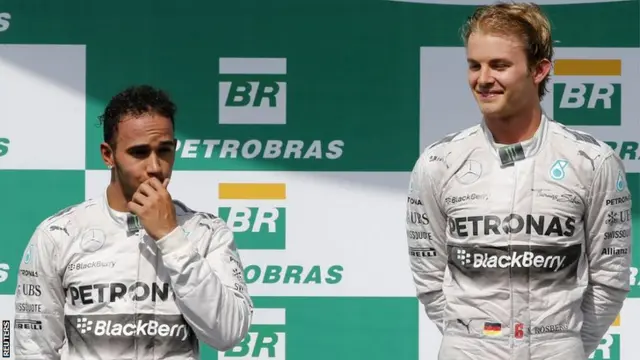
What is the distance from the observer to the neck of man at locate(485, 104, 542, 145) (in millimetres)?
2674

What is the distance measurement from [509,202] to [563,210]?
4.7 inches

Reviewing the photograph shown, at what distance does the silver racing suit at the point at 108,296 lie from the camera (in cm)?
253

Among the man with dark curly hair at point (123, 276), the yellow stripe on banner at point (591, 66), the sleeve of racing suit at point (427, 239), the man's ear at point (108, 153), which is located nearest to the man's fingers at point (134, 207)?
the man with dark curly hair at point (123, 276)

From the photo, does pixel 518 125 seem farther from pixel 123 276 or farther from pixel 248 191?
pixel 248 191

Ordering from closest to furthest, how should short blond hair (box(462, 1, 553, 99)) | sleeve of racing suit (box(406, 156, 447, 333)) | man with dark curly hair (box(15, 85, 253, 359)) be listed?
man with dark curly hair (box(15, 85, 253, 359)) → short blond hair (box(462, 1, 553, 99)) → sleeve of racing suit (box(406, 156, 447, 333))

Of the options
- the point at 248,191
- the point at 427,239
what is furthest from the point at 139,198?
the point at 248,191

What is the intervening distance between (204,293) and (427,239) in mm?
629

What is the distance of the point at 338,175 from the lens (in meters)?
3.95

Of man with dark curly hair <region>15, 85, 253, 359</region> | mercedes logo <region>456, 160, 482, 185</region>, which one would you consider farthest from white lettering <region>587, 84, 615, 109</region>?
man with dark curly hair <region>15, 85, 253, 359</region>

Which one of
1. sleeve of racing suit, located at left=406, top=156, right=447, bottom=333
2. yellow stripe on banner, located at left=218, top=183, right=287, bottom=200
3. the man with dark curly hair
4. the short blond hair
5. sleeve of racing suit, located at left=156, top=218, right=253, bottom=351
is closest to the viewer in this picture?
sleeve of racing suit, located at left=156, top=218, right=253, bottom=351

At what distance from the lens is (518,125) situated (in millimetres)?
2680

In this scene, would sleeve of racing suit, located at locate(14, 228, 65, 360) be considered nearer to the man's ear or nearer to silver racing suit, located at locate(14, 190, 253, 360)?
silver racing suit, located at locate(14, 190, 253, 360)

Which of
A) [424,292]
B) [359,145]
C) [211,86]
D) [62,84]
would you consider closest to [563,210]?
[424,292]

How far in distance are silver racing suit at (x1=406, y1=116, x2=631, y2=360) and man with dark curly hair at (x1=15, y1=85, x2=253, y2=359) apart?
50cm
